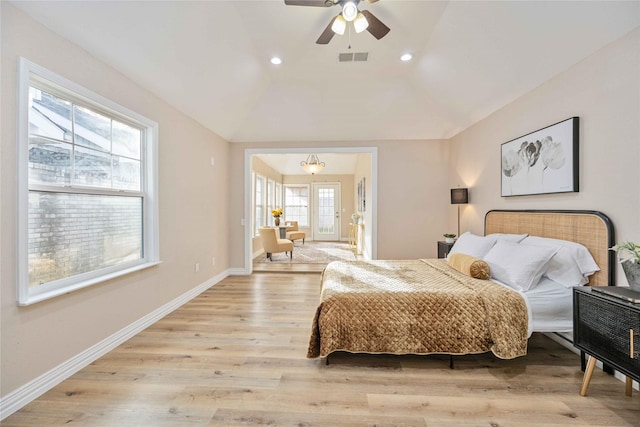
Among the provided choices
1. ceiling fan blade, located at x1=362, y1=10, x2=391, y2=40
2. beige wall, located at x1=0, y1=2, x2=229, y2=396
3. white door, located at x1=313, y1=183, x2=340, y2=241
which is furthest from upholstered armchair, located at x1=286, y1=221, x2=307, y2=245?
ceiling fan blade, located at x1=362, y1=10, x2=391, y2=40

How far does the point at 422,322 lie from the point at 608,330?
3.49 ft

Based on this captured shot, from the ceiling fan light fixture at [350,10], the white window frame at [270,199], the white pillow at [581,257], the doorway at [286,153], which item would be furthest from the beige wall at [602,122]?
the white window frame at [270,199]

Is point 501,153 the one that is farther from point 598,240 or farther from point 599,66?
point 598,240

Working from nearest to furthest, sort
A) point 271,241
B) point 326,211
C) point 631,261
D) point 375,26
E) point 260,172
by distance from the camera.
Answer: point 631,261
point 375,26
point 271,241
point 260,172
point 326,211

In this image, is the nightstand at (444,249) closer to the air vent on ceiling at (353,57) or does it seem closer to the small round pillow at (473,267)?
the small round pillow at (473,267)

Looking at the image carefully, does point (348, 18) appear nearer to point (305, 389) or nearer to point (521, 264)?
point (521, 264)

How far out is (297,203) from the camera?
9969 millimetres

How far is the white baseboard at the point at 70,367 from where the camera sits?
166cm

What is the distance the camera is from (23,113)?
171 cm

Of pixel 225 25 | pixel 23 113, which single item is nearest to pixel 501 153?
pixel 225 25

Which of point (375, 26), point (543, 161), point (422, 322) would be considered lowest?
point (422, 322)

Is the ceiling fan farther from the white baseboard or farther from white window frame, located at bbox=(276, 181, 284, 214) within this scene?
white window frame, located at bbox=(276, 181, 284, 214)

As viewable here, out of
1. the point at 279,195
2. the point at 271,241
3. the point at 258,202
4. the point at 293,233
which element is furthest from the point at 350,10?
the point at 279,195

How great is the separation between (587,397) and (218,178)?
15.8 feet
